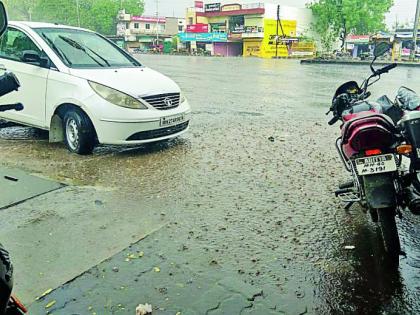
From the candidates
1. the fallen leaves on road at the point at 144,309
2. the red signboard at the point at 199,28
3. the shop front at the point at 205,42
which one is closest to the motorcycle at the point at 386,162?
the fallen leaves on road at the point at 144,309

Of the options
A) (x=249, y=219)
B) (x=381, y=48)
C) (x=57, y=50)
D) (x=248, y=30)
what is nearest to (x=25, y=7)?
(x=248, y=30)

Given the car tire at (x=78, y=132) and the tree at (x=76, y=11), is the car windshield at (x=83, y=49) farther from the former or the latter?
the tree at (x=76, y=11)

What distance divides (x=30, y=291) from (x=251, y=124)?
6144 millimetres

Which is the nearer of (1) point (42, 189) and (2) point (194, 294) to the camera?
(2) point (194, 294)

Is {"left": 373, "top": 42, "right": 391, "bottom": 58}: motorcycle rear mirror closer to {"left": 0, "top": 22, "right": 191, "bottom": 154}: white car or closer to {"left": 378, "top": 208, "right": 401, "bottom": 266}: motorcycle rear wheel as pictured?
{"left": 378, "top": 208, "right": 401, "bottom": 266}: motorcycle rear wheel

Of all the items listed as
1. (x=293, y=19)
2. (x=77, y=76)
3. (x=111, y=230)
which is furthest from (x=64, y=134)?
(x=293, y=19)

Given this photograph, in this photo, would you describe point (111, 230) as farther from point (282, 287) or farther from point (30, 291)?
point (282, 287)

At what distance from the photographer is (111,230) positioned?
3.74 meters

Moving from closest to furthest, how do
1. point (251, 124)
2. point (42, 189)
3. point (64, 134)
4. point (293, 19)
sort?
point (42, 189)
point (64, 134)
point (251, 124)
point (293, 19)

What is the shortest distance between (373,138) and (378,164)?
0.18 metres

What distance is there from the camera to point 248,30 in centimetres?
6234

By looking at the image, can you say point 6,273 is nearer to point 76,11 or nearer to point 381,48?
point 381,48

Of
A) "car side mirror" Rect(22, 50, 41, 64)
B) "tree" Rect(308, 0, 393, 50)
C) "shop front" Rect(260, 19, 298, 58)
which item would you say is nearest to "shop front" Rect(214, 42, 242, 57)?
"shop front" Rect(260, 19, 298, 58)

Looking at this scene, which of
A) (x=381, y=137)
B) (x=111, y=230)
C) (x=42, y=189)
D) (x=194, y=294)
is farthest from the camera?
(x=42, y=189)
